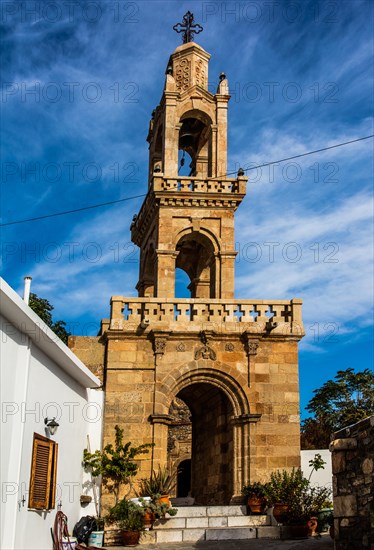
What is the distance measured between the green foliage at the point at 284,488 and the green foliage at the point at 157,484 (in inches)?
93.5

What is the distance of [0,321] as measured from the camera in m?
11.3

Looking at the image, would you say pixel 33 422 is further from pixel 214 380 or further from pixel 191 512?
pixel 214 380

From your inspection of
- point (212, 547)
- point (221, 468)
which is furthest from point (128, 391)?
point (212, 547)

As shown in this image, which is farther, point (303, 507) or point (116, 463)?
point (116, 463)

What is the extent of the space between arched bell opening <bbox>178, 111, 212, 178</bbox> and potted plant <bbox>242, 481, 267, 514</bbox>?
11.2 metres

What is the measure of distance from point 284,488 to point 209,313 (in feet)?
17.3

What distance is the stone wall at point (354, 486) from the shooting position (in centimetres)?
1083

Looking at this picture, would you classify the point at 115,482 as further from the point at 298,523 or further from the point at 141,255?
the point at 141,255

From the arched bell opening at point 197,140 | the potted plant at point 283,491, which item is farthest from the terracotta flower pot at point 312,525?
the arched bell opening at point 197,140

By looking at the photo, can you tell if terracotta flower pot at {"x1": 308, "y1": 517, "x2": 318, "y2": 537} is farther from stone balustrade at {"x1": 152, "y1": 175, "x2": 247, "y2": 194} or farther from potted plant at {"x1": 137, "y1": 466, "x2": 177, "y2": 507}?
stone balustrade at {"x1": 152, "y1": 175, "x2": 247, "y2": 194}

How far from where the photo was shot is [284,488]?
17.9 m

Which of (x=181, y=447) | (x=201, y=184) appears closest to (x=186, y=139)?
(x=201, y=184)

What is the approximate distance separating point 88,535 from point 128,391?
4175mm

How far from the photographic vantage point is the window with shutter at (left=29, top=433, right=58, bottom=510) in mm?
12673
